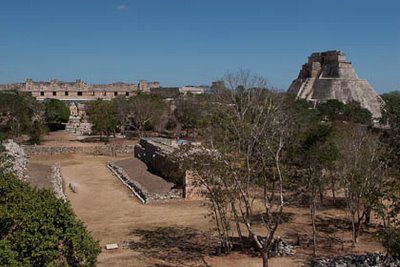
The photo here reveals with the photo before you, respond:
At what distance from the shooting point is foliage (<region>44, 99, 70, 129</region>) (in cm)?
5253

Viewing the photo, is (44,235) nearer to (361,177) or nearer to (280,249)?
(280,249)

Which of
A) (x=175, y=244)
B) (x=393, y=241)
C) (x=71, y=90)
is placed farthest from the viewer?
(x=71, y=90)

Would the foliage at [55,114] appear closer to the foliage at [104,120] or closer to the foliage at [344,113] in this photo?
the foliage at [104,120]

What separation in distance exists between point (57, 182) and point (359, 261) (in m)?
18.9

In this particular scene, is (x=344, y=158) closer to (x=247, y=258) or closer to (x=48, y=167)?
(x=247, y=258)

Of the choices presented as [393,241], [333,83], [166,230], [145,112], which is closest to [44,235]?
[393,241]

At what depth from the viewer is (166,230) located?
60.3ft

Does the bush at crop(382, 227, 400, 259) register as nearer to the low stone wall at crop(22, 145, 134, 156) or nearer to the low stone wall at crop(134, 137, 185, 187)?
the low stone wall at crop(134, 137, 185, 187)

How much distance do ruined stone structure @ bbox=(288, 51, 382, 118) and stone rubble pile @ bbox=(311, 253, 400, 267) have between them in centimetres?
5292

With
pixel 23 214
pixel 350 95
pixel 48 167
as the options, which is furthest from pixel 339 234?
pixel 350 95

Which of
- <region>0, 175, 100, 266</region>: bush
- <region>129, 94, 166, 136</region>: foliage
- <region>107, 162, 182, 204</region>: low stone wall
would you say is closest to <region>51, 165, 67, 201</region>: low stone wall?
<region>107, 162, 182, 204</region>: low stone wall

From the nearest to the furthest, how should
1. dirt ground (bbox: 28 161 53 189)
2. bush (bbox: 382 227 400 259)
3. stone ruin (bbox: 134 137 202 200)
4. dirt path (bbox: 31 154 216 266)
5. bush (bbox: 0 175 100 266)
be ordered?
bush (bbox: 0 175 100 266) → bush (bbox: 382 227 400 259) → dirt path (bbox: 31 154 216 266) → stone ruin (bbox: 134 137 202 200) → dirt ground (bbox: 28 161 53 189)

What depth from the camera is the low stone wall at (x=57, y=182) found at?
913 inches

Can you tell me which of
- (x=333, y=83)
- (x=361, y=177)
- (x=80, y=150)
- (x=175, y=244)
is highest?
(x=333, y=83)
